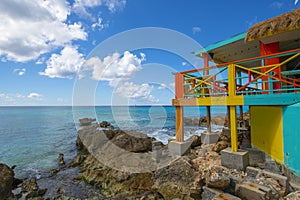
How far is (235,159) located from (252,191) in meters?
1.29

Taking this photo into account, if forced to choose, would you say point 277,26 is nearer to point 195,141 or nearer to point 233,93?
point 233,93

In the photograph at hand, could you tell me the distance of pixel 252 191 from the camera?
365 cm

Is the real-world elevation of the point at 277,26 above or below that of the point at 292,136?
above

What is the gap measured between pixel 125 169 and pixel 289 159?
5.62 meters

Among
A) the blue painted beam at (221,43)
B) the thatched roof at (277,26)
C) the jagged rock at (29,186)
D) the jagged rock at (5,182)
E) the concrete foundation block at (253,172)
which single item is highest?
the blue painted beam at (221,43)

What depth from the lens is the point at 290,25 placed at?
4910mm

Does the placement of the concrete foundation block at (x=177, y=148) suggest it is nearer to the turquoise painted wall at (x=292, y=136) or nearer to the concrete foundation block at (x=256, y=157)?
the concrete foundation block at (x=256, y=157)

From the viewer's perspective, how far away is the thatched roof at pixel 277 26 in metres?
4.89

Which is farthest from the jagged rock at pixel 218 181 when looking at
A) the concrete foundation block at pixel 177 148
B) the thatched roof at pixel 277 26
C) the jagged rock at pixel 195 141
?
the thatched roof at pixel 277 26

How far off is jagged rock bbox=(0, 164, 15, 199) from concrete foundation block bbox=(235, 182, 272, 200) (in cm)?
831

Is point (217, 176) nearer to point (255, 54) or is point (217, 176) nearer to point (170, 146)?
point (170, 146)

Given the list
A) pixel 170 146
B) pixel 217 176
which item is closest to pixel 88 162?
pixel 170 146

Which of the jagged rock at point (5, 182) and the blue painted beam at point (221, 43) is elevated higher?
the blue painted beam at point (221, 43)

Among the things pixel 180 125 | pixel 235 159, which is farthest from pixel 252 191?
pixel 180 125
